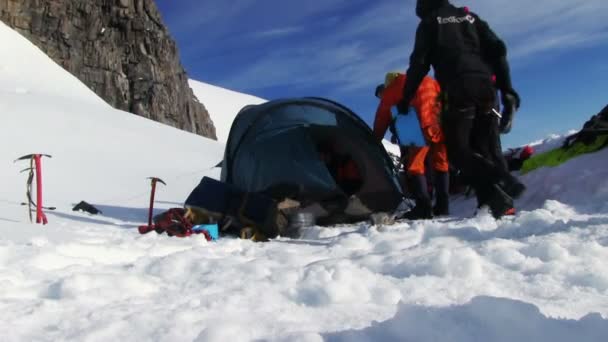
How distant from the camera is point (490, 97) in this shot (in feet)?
13.9

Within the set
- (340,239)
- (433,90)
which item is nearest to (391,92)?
(433,90)

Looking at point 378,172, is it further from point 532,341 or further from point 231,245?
point 532,341

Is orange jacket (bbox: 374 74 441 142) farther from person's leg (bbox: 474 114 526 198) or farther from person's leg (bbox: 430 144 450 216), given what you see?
person's leg (bbox: 474 114 526 198)

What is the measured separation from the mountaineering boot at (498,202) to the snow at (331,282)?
0.26ft

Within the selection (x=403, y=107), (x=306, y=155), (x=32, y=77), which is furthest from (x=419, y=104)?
(x=32, y=77)

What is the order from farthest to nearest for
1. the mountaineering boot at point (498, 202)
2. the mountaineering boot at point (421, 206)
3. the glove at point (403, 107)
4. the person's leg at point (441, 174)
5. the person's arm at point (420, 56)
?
the person's leg at point (441, 174)
the mountaineering boot at point (421, 206)
the glove at point (403, 107)
the person's arm at point (420, 56)
the mountaineering boot at point (498, 202)

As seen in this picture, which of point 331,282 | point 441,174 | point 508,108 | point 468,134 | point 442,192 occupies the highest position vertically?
point 508,108

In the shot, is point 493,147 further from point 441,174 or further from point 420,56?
point 420,56

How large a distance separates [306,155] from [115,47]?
38350 mm

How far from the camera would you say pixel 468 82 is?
4.16 m

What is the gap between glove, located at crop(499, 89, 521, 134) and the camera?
4.47 meters

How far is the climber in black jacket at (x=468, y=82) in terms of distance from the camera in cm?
417

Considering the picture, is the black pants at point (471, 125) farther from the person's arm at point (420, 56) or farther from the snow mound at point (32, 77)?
the snow mound at point (32, 77)

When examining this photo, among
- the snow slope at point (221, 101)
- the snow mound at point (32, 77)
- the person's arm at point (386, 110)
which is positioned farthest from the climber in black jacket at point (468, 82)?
the snow slope at point (221, 101)
